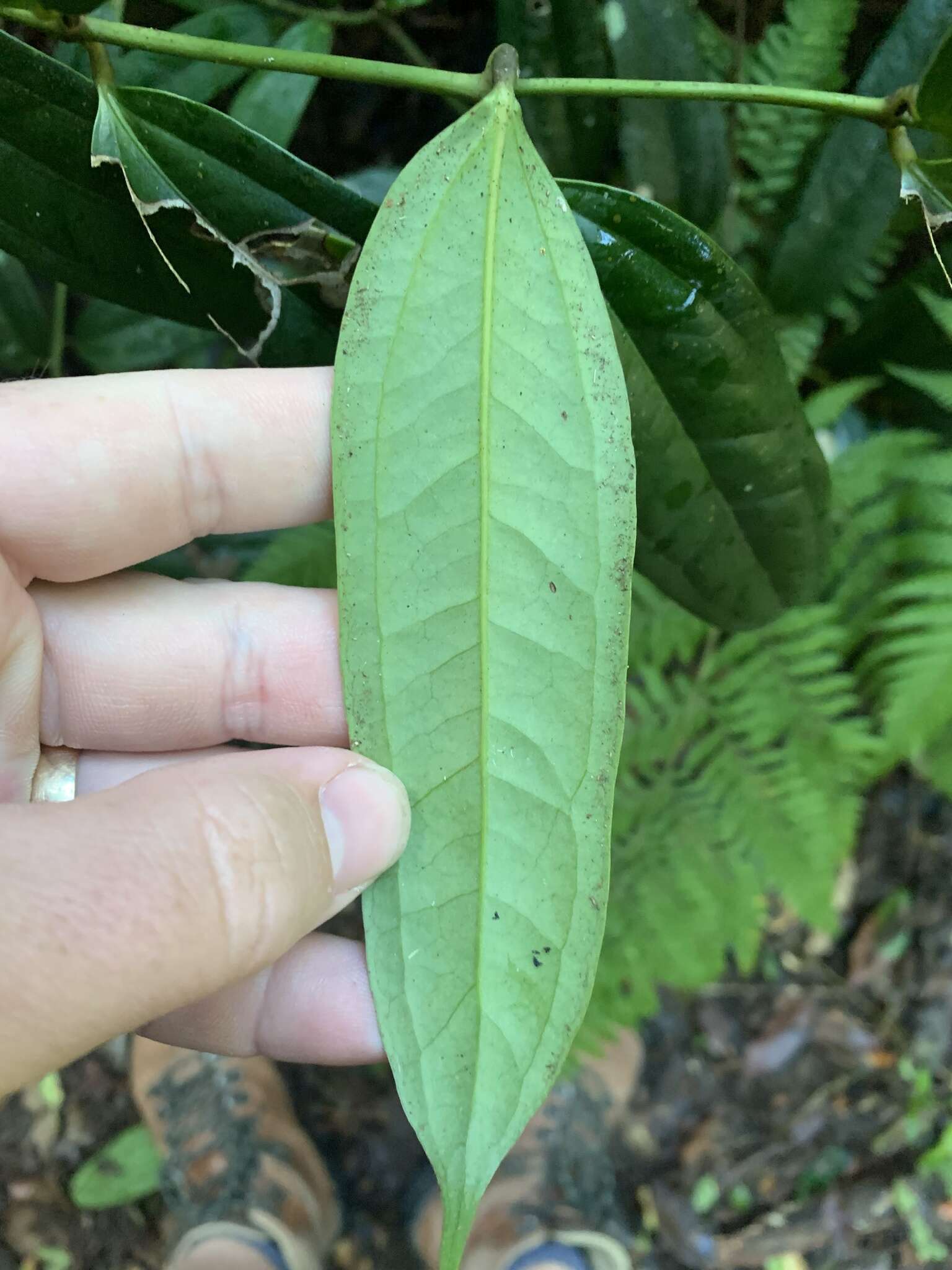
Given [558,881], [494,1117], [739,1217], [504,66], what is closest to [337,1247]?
[739,1217]

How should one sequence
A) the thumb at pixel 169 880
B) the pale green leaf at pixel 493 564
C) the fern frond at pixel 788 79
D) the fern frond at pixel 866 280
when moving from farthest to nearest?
1. the fern frond at pixel 866 280
2. the fern frond at pixel 788 79
3. the pale green leaf at pixel 493 564
4. the thumb at pixel 169 880

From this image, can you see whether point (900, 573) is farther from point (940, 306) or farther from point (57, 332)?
point (57, 332)

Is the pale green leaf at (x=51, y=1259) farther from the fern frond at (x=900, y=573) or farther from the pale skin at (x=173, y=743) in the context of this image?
the fern frond at (x=900, y=573)

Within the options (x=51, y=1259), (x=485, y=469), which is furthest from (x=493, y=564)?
(x=51, y=1259)

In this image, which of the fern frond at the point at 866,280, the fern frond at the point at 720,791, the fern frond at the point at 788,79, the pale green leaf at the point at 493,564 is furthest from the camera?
the fern frond at the point at 720,791

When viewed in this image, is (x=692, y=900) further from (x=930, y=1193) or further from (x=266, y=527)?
(x=266, y=527)

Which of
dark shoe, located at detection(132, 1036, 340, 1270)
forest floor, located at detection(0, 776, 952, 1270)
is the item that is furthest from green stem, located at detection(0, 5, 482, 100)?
dark shoe, located at detection(132, 1036, 340, 1270)

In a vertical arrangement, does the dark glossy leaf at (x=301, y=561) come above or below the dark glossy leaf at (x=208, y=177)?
below

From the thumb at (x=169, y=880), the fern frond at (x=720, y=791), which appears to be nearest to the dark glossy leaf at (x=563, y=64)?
the fern frond at (x=720, y=791)
